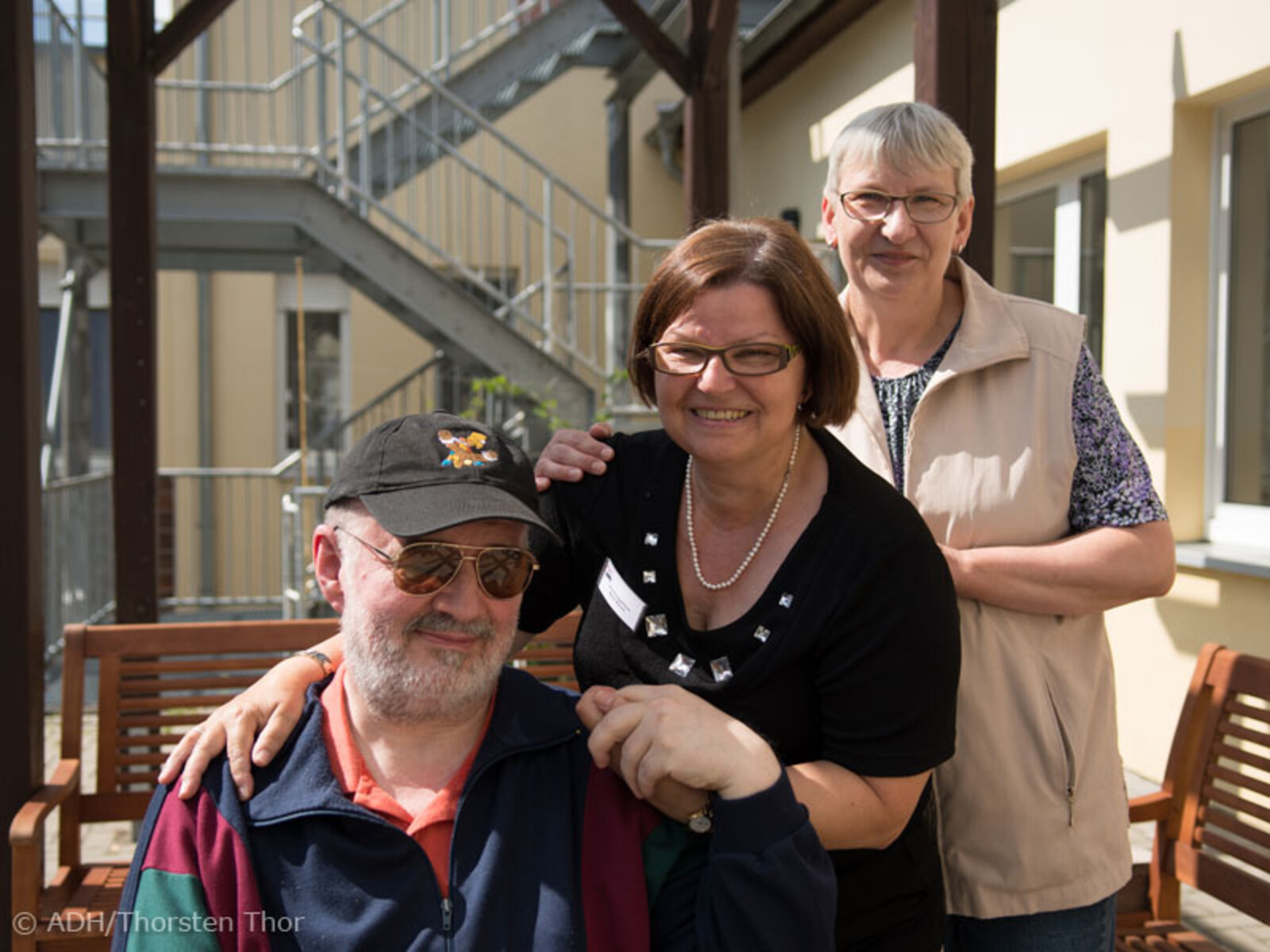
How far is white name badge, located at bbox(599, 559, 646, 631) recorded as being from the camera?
74.9 inches

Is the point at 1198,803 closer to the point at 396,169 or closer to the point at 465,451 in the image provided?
the point at 465,451

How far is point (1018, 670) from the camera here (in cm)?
200

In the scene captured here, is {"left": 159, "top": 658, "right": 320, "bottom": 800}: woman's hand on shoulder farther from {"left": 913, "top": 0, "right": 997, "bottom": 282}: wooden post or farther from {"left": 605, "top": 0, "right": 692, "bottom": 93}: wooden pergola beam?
{"left": 605, "top": 0, "right": 692, "bottom": 93}: wooden pergola beam

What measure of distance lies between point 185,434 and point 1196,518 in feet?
31.8

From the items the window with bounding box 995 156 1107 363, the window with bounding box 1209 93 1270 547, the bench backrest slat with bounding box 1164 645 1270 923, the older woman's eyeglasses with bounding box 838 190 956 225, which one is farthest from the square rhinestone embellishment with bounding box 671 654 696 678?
the window with bounding box 995 156 1107 363

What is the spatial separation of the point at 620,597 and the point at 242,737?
0.62 meters

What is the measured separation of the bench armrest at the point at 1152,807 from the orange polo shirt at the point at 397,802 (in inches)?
72.1

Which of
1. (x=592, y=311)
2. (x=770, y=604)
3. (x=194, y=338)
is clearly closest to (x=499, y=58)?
(x=592, y=311)

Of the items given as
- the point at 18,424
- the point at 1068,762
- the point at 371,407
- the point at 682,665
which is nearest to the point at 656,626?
the point at 682,665

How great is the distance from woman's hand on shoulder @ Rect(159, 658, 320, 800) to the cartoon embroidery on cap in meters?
0.43

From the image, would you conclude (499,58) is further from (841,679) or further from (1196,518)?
(841,679)

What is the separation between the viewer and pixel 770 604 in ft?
5.81

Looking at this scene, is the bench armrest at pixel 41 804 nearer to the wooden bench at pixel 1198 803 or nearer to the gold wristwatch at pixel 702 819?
the gold wristwatch at pixel 702 819

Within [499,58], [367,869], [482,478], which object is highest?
[499,58]
